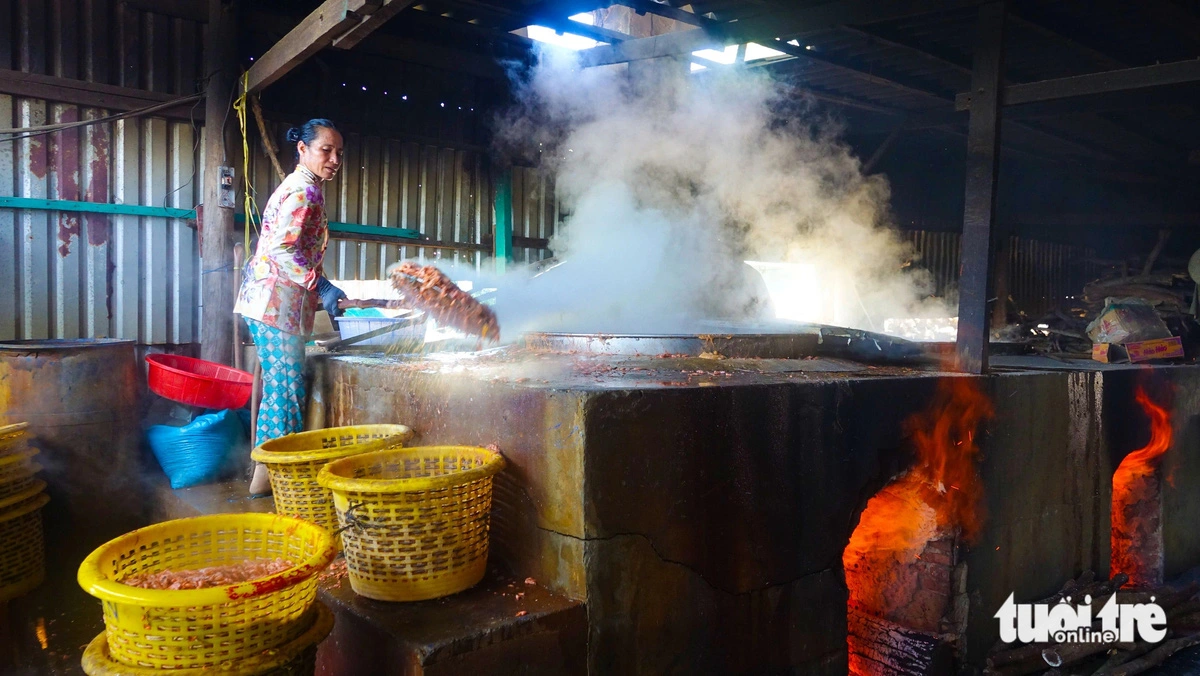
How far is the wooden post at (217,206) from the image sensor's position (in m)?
6.24

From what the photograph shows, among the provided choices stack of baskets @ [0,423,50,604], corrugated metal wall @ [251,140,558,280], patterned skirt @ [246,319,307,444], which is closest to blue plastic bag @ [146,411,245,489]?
patterned skirt @ [246,319,307,444]

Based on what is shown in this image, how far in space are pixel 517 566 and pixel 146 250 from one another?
5.06 metres

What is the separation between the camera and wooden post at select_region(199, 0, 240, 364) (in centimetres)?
624

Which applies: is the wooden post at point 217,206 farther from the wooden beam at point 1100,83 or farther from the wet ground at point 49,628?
the wooden beam at point 1100,83

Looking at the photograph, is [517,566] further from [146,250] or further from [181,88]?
[181,88]

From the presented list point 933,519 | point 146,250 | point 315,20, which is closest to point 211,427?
point 146,250

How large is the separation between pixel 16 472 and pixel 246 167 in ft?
10.3

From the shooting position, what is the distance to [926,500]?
14.7 ft

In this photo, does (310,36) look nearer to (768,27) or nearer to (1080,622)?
(768,27)

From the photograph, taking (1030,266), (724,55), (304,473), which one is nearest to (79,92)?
(304,473)

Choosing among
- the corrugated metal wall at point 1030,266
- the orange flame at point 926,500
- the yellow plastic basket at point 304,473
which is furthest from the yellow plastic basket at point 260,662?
the corrugated metal wall at point 1030,266

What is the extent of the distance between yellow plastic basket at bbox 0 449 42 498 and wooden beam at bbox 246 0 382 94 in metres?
3.15

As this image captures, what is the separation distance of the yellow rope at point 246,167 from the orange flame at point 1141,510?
7694 mm

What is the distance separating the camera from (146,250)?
6.34 meters
